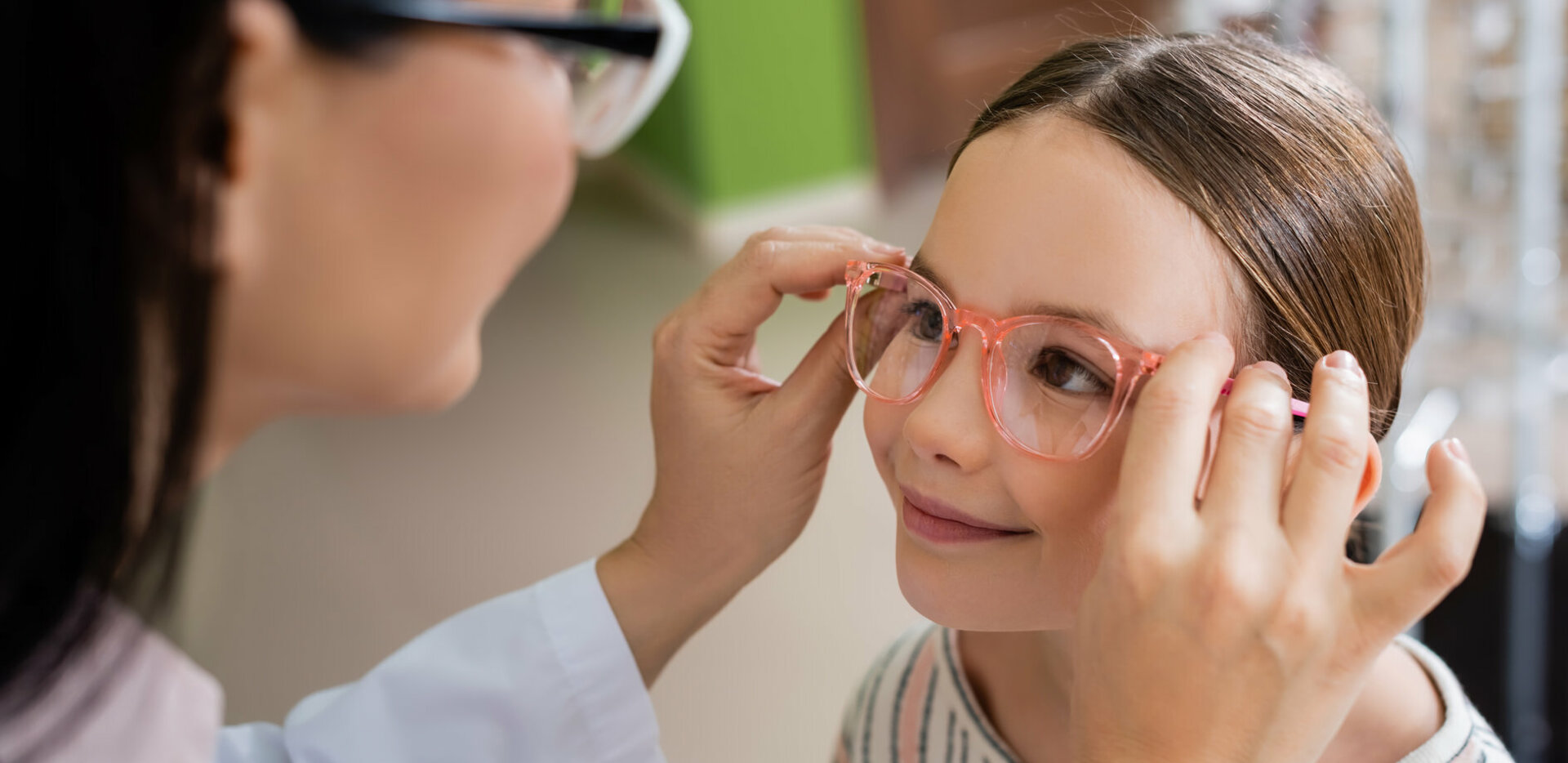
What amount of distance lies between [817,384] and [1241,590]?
0.43 metres

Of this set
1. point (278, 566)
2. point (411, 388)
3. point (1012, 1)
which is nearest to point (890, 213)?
point (1012, 1)

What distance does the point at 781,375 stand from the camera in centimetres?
278

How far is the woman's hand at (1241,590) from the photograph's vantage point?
0.60m

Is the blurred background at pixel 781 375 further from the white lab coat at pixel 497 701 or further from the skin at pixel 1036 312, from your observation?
the white lab coat at pixel 497 701

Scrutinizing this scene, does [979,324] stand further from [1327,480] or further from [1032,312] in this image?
[1327,480]

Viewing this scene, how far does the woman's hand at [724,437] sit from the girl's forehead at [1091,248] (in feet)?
0.45

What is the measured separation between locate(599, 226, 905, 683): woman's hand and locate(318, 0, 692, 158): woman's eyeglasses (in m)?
0.30

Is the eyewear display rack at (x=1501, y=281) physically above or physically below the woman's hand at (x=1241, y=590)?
below

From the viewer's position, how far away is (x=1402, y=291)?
89 cm

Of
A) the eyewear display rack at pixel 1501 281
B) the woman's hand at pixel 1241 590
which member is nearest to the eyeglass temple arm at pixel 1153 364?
the woman's hand at pixel 1241 590

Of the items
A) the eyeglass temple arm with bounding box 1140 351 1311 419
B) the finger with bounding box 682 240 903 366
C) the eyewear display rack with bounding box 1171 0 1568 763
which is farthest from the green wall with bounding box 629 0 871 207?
the eyeglass temple arm with bounding box 1140 351 1311 419

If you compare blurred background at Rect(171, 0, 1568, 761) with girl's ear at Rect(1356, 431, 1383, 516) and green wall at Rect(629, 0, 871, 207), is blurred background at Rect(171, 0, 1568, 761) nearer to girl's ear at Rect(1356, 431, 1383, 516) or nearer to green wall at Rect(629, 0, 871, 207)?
green wall at Rect(629, 0, 871, 207)

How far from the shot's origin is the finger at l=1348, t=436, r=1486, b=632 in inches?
24.0

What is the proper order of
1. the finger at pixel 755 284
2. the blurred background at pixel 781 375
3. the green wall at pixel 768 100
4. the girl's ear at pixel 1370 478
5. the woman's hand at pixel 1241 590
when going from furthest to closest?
the green wall at pixel 768 100 → the blurred background at pixel 781 375 → the finger at pixel 755 284 → the girl's ear at pixel 1370 478 → the woman's hand at pixel 1241 590
